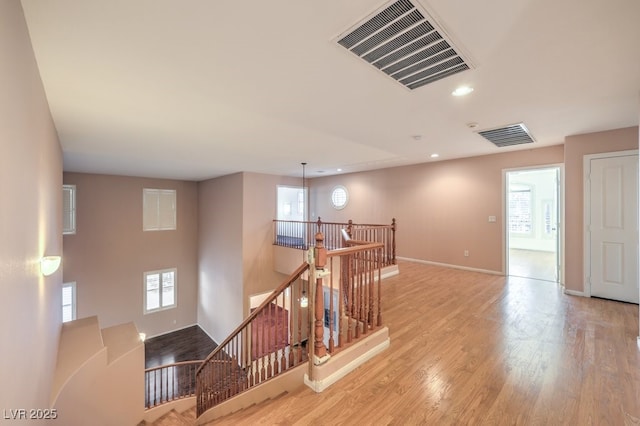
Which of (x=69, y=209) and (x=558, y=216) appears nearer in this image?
(x=558, y=216)

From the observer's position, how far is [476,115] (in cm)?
318

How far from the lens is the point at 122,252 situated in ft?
25.4

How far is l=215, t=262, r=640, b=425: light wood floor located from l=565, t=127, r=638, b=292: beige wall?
553 mm

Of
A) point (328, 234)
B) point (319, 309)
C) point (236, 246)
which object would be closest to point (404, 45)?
point (319, 309)

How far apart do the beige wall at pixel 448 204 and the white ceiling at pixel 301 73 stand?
133 cm

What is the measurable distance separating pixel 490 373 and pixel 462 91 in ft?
8.49

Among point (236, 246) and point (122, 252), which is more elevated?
point (236, 246)

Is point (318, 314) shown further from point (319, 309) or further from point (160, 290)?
point (160, 290)

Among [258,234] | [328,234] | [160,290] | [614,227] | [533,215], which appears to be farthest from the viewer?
[533,215]

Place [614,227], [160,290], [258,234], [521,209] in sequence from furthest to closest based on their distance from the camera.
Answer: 1. [521,209]
2. [160,290]
3. [258,234]
4. [614,227]

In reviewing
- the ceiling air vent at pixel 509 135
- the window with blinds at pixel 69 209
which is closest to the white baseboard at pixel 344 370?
the ceiling air vent at pixel 509 135

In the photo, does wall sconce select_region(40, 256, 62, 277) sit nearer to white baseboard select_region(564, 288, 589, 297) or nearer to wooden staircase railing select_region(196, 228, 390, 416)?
wooden staircase railing select_region(196, 228, 390, 416)

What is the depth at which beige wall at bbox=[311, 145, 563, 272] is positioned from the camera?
17.5 feet

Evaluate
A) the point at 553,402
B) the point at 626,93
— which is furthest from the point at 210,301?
the point at 626,93
